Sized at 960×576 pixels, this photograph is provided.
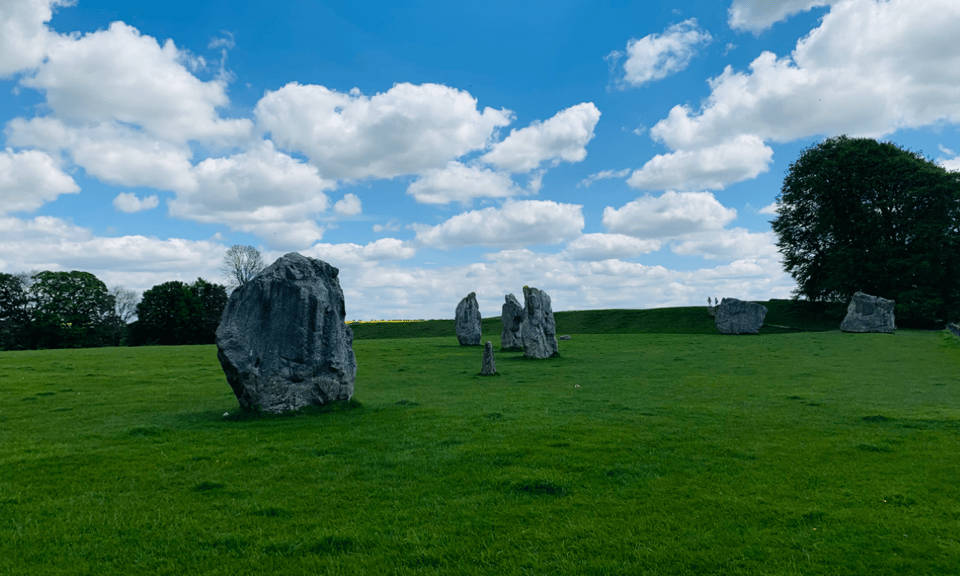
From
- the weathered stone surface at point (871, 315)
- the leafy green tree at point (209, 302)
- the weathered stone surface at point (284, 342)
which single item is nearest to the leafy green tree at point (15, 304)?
the leafy green tree at point (209, 302)

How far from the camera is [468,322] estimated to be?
4122 cm

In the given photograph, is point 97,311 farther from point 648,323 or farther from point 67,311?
point 648,323

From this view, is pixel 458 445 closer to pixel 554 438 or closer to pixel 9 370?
pixel 554 438

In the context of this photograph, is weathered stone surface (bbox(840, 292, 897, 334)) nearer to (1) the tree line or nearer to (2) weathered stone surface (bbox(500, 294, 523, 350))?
(2) weathered stone surface (bbox(500, 294, 523, 350))

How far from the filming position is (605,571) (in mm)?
5949

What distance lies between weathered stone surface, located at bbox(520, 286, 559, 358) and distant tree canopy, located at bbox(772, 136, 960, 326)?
38.2 m

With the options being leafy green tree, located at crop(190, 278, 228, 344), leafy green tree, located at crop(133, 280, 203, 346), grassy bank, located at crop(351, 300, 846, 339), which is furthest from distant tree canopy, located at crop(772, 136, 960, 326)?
leafy green tree, located at crop(133, 280, 203, 346)

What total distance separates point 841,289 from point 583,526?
197 feet

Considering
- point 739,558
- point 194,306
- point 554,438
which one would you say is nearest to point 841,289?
point 554,438

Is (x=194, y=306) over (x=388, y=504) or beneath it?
over

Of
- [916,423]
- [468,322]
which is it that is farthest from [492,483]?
[468,322]

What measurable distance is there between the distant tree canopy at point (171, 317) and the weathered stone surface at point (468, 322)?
38127mm

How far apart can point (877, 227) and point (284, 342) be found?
6072 cm

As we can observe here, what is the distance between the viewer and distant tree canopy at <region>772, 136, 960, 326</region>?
2025 inches
